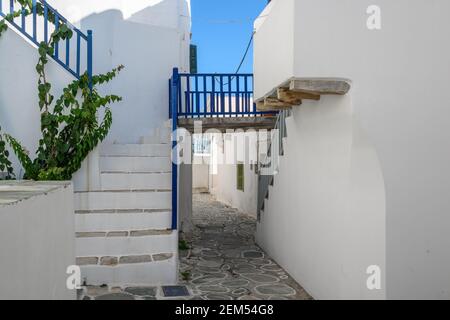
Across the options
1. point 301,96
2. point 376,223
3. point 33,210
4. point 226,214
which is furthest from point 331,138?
point 226,214

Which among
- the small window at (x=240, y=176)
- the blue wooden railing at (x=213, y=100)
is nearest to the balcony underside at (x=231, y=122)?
the blue wooden railing at (x=213, y=100)

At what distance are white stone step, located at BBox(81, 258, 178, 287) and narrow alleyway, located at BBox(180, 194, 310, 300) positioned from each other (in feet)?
1.28

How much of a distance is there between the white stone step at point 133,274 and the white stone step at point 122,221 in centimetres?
66

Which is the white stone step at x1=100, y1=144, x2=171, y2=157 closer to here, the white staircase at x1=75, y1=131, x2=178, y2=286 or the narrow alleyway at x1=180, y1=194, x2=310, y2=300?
the white staircase at x1=75, y1=131, x2=178, y2=286

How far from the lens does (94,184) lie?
6.06 meters

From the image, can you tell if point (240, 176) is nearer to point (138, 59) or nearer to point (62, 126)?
point (138, 59)

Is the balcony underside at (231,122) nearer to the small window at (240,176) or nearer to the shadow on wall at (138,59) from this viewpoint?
the shadow on wall at (138,59)

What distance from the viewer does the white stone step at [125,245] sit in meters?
5.33

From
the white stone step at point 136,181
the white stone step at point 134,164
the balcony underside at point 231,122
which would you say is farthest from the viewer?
the balcony underside at point 231,122

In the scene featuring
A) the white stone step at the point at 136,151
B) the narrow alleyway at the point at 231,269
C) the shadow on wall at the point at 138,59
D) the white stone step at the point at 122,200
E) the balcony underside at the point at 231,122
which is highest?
the shadow on wall at the point at 138,59

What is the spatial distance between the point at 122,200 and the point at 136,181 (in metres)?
0.45

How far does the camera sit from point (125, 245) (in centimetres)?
539

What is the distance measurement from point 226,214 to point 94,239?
7753 mm

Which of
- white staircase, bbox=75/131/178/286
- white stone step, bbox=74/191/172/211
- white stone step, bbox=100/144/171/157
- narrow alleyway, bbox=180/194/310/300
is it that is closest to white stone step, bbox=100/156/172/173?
white staircase, bbox=75/131/178/286
